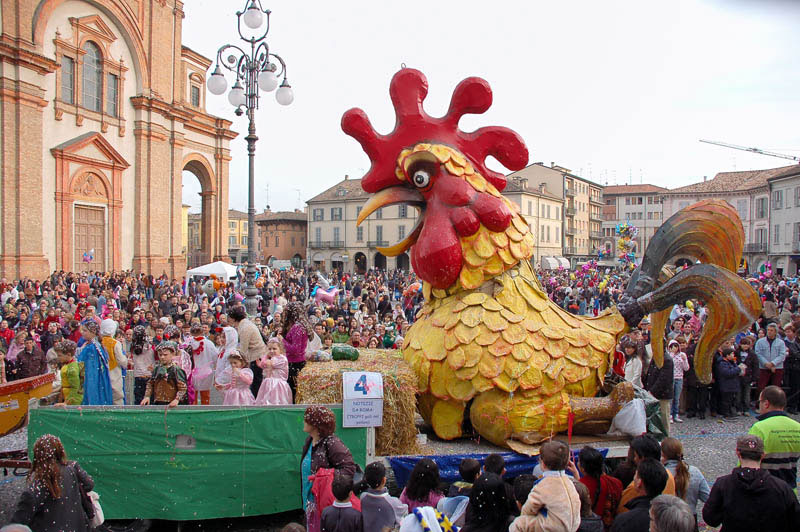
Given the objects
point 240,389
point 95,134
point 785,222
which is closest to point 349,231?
point 95,134

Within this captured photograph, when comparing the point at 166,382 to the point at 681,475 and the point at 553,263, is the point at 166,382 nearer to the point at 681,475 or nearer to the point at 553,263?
the point at 681,475

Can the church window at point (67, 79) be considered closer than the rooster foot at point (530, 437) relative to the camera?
No

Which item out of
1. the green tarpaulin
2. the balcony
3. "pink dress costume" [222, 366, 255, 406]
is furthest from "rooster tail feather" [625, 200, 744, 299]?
the balcony

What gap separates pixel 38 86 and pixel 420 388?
21.5m

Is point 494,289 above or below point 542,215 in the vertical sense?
below

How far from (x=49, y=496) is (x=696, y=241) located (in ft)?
17.6

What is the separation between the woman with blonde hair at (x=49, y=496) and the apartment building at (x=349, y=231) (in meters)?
47.3

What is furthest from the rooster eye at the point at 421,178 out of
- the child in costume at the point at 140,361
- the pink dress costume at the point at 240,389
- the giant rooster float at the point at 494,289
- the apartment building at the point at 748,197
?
the apartment building at the point at 748,197

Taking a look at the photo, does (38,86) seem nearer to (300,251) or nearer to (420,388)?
(420,388)

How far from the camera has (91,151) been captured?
2266cm

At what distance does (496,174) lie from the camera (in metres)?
5.16

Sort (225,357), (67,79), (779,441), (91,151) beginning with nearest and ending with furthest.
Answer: (779,441) < (225,357) < (67,79) < (91,151)

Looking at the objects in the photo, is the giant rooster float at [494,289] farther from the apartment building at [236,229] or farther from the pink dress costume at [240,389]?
the apartment building at [236,229]

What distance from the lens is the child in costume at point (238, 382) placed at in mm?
5293
